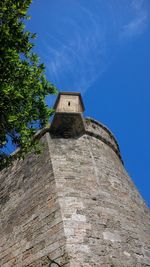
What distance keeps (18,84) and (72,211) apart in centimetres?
293

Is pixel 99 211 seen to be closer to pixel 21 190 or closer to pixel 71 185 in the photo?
pixel 71 185

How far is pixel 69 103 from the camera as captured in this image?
10.5 m

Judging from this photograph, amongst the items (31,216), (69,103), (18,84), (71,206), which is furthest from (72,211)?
(69,103)

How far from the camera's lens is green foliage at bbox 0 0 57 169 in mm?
6289

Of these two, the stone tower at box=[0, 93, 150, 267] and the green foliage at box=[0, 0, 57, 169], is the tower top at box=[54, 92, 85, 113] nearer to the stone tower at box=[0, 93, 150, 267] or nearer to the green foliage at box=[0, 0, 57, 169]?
the stone tower at box=[0, 93, 150, 267]

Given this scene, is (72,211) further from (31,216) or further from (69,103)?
(69,103)

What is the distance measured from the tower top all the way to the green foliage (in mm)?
2818

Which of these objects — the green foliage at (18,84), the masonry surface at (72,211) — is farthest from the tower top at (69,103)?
the green foliage at (18,84)

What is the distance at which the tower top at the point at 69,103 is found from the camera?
1012 cm

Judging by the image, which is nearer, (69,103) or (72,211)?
(72,211)

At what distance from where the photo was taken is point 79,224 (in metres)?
6.52

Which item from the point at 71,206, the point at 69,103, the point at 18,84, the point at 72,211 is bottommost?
the point at 72,211

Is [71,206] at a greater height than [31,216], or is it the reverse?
[31,216]

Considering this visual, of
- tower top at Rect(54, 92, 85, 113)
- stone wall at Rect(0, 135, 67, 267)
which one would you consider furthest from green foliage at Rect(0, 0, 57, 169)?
tower top at Rect(54, 92, 85, 113)
